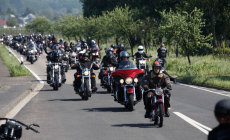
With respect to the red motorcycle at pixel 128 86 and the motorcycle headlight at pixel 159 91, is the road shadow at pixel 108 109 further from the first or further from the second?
the motorcycle headlight at pixel 159 91

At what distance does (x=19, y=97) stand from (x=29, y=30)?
15079 cm

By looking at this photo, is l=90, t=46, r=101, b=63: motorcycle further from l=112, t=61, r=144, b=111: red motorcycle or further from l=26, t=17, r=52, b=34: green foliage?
l=26, t=17, r=52, b=34: green foliage

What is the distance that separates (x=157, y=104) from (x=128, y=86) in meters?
3.09

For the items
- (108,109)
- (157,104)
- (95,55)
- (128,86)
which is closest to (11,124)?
(157,104)

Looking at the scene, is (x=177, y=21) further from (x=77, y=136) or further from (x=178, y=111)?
(x=77, y=136)

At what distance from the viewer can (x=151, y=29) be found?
200 feet

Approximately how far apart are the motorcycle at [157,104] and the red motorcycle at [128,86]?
253cm

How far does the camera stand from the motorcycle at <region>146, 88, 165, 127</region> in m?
11.6

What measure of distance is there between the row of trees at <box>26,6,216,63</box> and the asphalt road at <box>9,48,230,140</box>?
43.0ft

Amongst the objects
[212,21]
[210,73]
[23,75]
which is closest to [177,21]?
[210,73]

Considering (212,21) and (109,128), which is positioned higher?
(212,21)

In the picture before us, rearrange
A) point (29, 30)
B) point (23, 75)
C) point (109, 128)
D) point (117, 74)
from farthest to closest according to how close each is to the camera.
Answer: point (29, 30) < point (23, 75) < point (117, 74) < point (109, 128)

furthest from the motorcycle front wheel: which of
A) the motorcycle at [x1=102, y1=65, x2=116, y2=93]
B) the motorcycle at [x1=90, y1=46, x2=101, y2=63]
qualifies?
the motorcycle at [x1=90, y1=46, x2=101, y2=63]

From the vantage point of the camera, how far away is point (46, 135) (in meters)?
10.9
